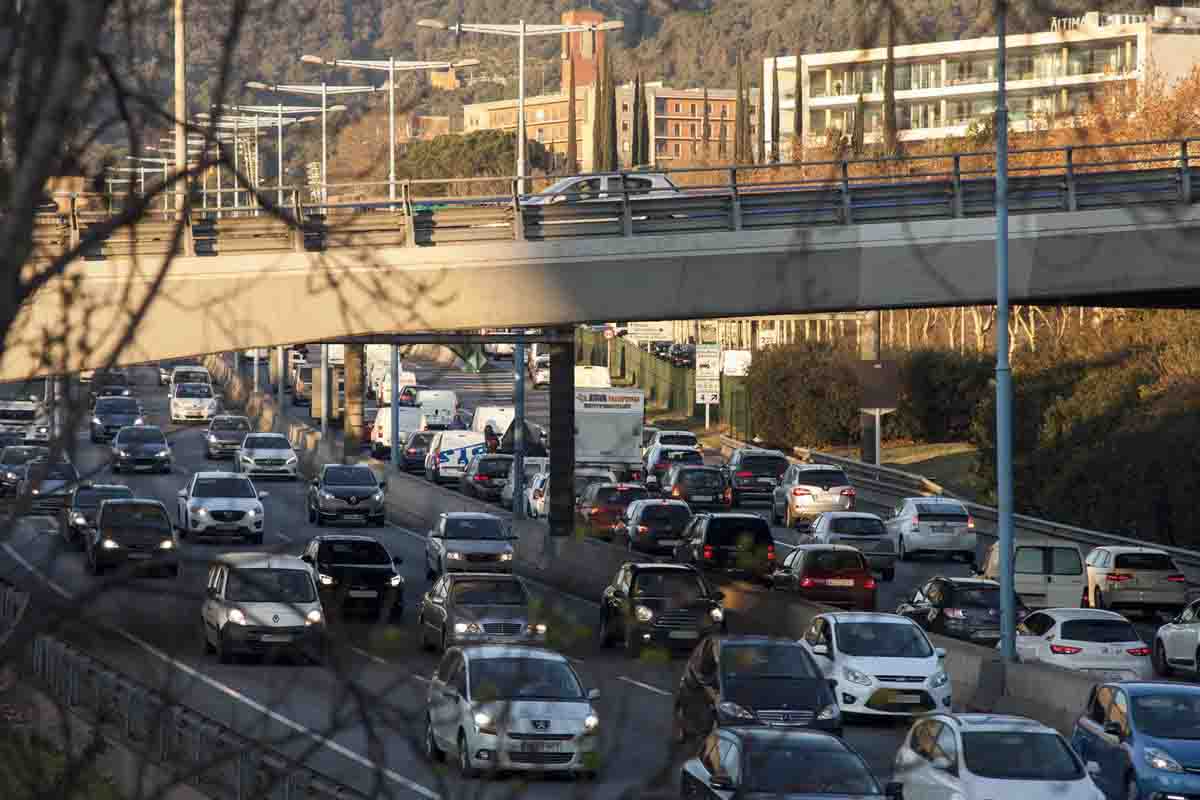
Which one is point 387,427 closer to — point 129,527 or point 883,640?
point 129,527

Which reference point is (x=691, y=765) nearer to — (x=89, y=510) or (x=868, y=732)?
(x=868, y=732)

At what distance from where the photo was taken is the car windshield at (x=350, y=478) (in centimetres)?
5241

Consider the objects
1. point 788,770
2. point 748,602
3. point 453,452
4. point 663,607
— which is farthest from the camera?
point 453,452

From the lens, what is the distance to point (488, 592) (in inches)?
1209

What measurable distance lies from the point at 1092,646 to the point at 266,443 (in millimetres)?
39937

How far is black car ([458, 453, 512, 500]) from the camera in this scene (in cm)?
6247

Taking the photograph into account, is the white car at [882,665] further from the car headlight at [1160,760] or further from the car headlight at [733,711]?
the car headlight at [1160,760]

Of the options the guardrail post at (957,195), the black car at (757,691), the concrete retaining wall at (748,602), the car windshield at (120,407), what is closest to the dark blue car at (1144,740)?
the concrete retaining wall at (748,602)

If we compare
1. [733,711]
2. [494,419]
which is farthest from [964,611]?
[494,419]

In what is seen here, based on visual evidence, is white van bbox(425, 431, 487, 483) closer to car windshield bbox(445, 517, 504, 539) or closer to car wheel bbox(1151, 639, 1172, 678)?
car windshield bbox(445, 517, 504, 539)

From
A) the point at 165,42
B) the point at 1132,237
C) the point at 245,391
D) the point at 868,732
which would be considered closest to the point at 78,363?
the point at 165,42

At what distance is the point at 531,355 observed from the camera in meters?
106

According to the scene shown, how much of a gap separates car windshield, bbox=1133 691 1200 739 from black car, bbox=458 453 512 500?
1685 inches

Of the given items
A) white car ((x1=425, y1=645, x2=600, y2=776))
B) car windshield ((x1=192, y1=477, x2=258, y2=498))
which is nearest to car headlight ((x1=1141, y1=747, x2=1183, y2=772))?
white car ((x1=425, y1=645, x2=600, y2=776))
